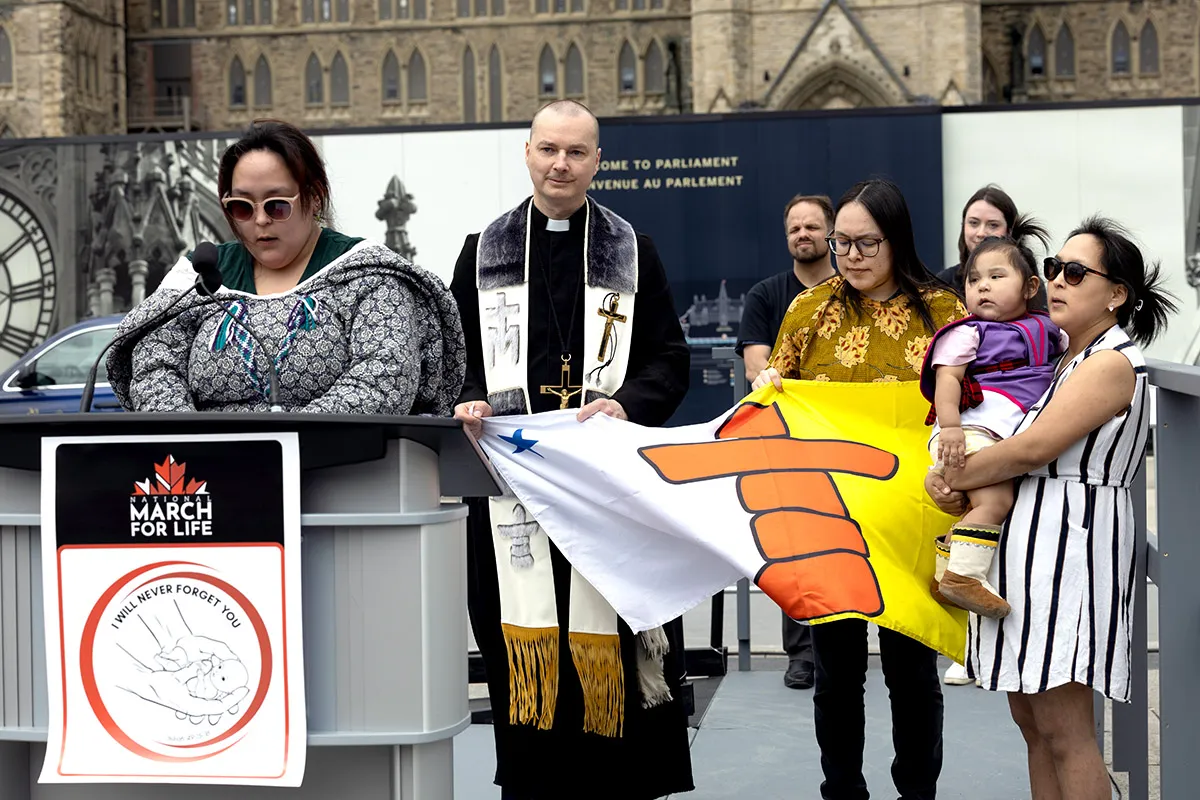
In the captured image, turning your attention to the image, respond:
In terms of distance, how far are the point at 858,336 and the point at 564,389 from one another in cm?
79

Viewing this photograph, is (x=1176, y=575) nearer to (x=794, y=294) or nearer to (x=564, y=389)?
(x=564, y=389)

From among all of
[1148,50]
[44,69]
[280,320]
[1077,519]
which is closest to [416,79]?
[44,69]

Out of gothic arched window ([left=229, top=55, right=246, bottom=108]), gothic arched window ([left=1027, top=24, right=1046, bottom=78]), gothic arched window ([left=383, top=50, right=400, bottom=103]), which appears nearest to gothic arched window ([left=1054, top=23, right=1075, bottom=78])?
gothic arched window ([left=1027, top=24, right=1046, bottom=78])

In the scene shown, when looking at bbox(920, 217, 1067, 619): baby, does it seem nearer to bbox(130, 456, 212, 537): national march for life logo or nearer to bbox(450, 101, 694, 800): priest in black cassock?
bbox(450, 101, 694, 800): priest in black cassock

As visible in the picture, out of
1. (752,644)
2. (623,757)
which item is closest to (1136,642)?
(623,757)

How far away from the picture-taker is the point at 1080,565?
294 centimetres

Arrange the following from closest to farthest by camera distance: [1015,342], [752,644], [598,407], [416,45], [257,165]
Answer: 1. [257,165]
2. [1015,342]
3. [598,407]
4. [752,644]
5. [416,45]

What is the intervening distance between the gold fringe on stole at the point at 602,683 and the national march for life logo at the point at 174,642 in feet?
4.06

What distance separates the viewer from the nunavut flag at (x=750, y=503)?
10.8 ft

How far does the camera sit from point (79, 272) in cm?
1655

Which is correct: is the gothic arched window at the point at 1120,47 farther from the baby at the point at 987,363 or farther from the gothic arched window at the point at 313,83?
the baby at the point at 987,363

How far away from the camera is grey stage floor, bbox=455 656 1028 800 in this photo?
4219 mm

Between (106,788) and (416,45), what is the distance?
166ft

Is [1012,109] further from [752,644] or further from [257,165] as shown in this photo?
[257,165]
